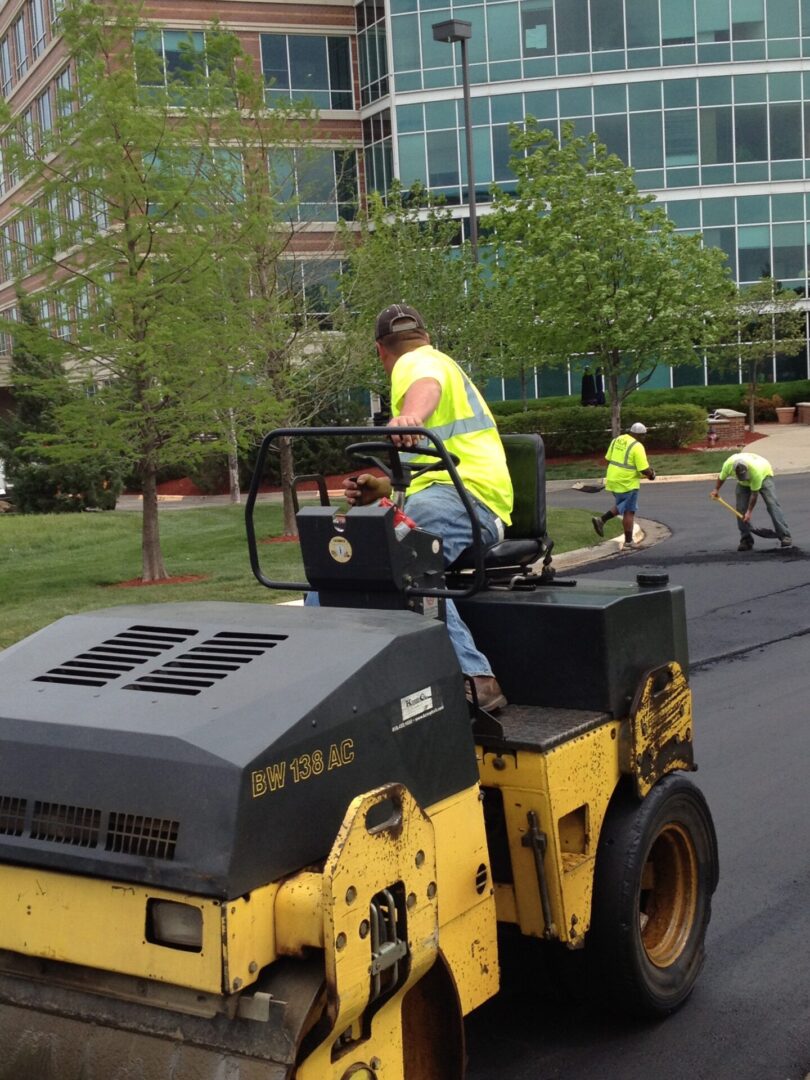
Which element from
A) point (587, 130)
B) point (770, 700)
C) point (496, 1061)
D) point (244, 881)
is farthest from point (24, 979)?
point (587, 130)

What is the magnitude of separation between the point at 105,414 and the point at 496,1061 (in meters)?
14.5

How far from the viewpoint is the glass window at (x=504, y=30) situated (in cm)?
4644

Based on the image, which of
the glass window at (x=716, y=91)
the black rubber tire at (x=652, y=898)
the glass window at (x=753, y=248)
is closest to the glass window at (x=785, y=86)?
the glass window at (x=716, y=91)

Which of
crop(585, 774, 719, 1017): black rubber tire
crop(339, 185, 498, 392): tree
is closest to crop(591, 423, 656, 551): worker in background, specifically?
crop(339, 185, 498, 392): tree

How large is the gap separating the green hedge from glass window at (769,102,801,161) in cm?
1311

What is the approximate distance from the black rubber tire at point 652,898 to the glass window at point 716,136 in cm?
4487

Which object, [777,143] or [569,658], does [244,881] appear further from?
[777,143]

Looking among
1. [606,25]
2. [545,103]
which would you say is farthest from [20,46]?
[606,25]

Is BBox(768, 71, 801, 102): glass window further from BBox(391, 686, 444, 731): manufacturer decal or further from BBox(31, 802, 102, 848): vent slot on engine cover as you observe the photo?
BBox(31, 802, 102, 848): vent slot on engine cover

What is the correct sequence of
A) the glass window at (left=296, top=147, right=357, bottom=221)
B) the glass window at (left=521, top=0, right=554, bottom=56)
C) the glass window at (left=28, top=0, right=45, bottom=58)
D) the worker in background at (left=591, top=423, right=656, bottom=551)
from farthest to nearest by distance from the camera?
the glass window at (left=28, top=0, right=45, bottom=58), the glass window at (left=521, top=0, right=554, bottom=56), the glass window at (left=296, top=147, right=357, bottom=221), the worker in background at (left=591, top=423, right=656, bottom=551)

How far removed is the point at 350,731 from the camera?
328 cm

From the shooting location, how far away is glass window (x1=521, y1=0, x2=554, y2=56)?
46281mm

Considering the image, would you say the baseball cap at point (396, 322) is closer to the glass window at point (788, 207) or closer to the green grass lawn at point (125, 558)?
the green grass lawn at point (125, 558)

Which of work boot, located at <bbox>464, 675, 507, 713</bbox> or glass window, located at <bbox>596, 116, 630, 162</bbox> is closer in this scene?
work boot, located at <bbox>464, 675, 507, 713</bbox>
